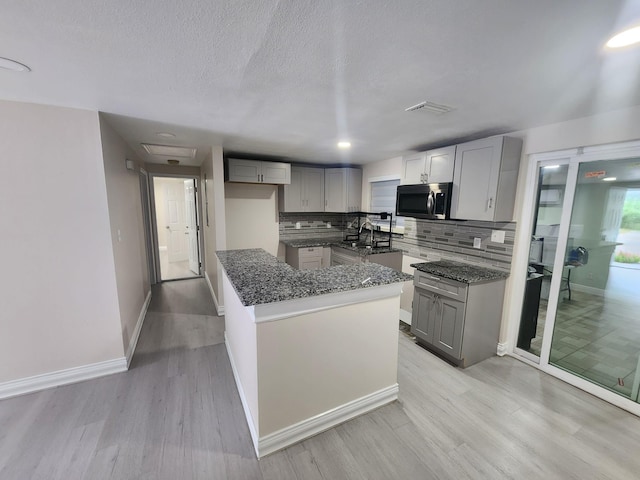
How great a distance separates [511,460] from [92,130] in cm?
376

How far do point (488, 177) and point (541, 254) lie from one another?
2.98 ft

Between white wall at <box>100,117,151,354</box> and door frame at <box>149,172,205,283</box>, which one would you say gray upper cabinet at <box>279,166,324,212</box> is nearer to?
door frame at <box>149,172,205,283</box>

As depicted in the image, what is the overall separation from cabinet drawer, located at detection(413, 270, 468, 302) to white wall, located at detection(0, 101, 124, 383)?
2.97 metres

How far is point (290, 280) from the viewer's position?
173 centimetres

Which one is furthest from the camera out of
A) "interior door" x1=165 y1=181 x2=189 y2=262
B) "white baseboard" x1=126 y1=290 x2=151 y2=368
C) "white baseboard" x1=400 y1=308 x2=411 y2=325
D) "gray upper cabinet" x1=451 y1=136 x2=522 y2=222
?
"interior door" x1=165 y1=181 x2=189 y2=262

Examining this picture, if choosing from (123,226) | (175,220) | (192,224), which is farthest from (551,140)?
(175,220)

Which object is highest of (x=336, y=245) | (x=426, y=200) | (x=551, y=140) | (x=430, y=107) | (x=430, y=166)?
(x=430, y=107)

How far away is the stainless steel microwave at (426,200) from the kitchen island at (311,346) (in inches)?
51.2

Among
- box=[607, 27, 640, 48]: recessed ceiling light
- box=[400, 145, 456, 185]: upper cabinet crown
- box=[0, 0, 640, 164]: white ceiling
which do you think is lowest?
box=[400, 145, 456, 185]: upper cabinet crown

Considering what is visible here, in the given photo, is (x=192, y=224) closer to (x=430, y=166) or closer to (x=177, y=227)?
(x=177, y=227)

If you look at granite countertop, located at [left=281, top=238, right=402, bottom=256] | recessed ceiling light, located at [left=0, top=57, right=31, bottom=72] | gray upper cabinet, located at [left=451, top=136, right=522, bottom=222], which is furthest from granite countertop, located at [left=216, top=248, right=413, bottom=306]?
granite countertop, located at [left=281, top=238, right=402, bottom=256]

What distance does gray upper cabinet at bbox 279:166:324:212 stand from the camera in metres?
4.35

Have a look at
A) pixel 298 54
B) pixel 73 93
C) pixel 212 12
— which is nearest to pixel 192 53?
pixel 212 12

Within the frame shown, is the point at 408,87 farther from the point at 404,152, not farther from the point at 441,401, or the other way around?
the point at 441,401
